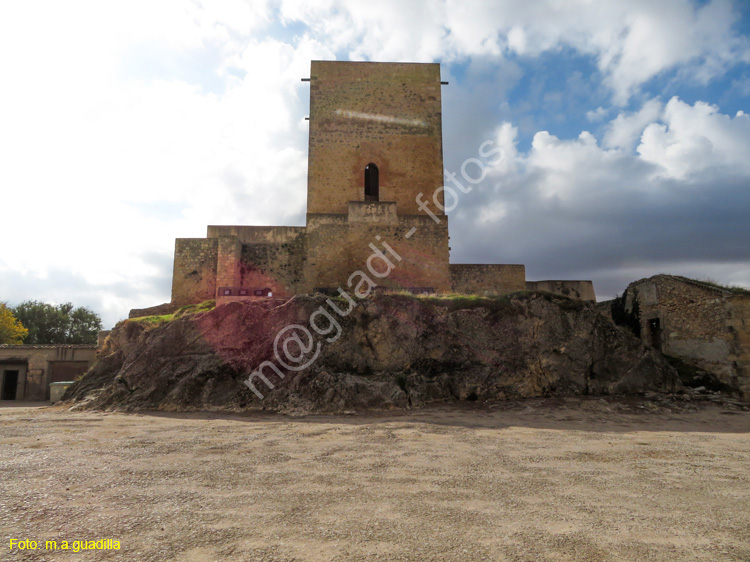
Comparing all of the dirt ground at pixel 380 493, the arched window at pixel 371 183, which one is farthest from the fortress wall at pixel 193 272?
the dirt ground at pixel 380 493

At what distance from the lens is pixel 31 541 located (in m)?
3.14

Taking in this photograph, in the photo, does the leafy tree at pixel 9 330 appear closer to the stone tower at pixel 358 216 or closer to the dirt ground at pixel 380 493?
the stone tower at pixel 358 216

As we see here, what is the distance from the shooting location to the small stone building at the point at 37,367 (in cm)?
1973

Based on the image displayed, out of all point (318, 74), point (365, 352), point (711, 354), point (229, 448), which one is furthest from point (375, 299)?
point (318, 74)

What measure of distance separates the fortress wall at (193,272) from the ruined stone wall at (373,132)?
4313 mm

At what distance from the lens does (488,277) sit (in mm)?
17406

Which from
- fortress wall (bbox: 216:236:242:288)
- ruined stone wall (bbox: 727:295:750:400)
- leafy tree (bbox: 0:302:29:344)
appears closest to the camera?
ruined stone wall (bbox: 727:295:750:400)

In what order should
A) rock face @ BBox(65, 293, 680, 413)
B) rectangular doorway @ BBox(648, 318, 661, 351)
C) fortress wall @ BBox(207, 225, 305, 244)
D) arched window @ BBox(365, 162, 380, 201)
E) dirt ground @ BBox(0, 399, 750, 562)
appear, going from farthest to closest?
1. arched window @ BBox(365, 162, 380, 201)
2. fortress wall @ BBox(207, 225, 305, 244)
3. rectangular doorway @ BBox(648, 318, 661, 351)
4. rock face @ BBox(65, 293, 680, 413)
5. dirt ground @ BBox(0, 399, 750, 562)

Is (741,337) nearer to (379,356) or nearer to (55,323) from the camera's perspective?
(379,356)

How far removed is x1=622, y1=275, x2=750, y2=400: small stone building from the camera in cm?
1108

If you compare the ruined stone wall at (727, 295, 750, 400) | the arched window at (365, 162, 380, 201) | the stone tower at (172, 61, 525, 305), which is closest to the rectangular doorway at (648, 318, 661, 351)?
the ruined stone wall at (727, 295, 750, 400)

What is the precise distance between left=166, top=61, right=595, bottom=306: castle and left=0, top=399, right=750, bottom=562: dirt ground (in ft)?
26.9

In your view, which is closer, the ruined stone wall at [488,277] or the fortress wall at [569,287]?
the ruined stone wall at [488,277]

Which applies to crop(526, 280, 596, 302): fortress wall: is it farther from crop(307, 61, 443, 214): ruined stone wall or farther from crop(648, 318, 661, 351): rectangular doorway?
crop(307, 61, 443, 214): ruined stone wall
